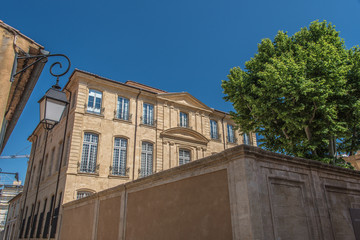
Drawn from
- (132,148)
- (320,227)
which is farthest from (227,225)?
(132,148)

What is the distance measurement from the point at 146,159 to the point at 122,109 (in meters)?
4.17

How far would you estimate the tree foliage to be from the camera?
11656 mm

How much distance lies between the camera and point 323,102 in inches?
446

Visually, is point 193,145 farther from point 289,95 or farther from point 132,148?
point 289,95

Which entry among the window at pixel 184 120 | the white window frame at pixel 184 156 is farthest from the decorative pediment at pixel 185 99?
the white window frame at pixel 184 156

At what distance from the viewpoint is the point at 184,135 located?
22797 millimetres

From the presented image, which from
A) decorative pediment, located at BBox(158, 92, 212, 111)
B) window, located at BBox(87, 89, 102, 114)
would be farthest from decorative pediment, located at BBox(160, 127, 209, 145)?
window, located at BBox(87, 89, 102, 114)

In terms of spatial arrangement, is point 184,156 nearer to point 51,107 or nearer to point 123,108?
point 123,108

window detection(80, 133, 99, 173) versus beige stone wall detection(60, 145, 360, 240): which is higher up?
window detection(80, 133, 99, 173)

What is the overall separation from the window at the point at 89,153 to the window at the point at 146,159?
3.45 meters

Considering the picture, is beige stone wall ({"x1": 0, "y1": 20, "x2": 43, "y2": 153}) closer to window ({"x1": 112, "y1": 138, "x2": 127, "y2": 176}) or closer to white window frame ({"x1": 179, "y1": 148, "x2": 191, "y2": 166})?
window ({"x1": 112, "y1": 138, "x2": 127, "y2": 176})

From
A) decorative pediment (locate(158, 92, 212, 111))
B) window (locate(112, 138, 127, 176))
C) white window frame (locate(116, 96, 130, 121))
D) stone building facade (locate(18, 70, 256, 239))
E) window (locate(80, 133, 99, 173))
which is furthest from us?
decorative pediment (locate(158, 92, 212, 111))

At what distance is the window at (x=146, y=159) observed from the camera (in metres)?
20.0

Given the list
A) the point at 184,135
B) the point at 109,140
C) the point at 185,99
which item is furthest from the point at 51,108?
the point at 185,99
